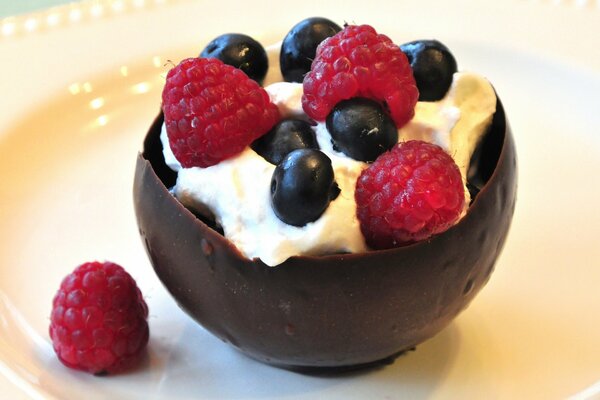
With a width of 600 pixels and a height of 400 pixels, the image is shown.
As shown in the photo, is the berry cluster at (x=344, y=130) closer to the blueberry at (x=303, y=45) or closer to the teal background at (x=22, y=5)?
the blueberry at (x=303, y=45)

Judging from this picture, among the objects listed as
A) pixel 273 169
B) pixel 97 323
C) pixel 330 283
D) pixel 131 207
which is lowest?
pixel 131 207

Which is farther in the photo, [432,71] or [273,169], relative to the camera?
[432,71]

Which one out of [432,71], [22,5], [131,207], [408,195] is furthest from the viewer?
[22,5]

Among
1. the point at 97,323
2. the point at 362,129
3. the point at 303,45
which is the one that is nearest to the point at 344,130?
the point at 362,129

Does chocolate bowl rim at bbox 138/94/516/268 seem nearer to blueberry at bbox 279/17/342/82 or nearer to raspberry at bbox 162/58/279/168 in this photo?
raspberry at bbox 162/58/279/168

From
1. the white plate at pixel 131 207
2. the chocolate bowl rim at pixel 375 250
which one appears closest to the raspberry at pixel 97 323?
the white plate at pixel 131 207

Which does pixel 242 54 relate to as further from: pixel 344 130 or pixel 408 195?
pixel 408 195

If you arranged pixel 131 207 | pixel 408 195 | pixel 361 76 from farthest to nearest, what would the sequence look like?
pixel 131 207
pixel 361 76
pixel 408 195

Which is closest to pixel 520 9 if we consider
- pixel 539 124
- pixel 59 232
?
pixel 539 124
